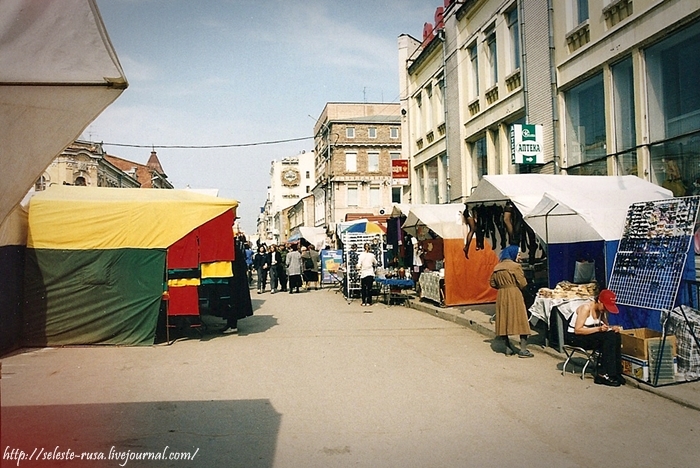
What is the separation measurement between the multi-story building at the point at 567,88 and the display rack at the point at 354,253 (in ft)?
13.8

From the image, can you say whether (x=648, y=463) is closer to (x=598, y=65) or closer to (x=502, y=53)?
(x=598, y=65)

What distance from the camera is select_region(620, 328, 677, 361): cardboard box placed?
7254 mm

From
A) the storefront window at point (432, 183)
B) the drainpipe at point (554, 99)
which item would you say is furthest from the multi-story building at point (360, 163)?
the drainpipe at point (554, 99)

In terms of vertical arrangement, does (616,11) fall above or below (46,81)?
above

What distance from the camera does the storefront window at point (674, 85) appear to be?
35.9 feet

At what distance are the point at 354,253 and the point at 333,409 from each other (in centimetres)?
1419

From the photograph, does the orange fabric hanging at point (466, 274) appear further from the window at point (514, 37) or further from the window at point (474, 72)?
the window at point (474, 72)

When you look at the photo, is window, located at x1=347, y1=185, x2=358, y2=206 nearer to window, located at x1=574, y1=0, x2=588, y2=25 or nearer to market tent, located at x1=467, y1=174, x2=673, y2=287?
window, located at x1=574, y1=0, x2=588, y2=25

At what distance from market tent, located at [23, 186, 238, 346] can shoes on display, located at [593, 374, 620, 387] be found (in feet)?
25.8

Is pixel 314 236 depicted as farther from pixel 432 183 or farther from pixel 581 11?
pixel 581 11

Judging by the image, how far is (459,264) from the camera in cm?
1623

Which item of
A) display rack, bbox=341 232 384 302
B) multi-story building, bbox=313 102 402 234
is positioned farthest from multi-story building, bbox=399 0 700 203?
multi-story building, bbox=313 102 402 234

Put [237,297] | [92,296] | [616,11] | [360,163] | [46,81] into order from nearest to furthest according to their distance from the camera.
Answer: [46,81] < [92,296] < [237,297] < [616,11] < [360,163]

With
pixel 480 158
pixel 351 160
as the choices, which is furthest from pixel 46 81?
pixel 351 160
